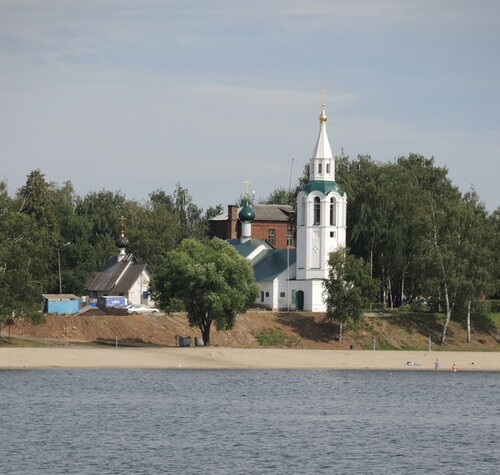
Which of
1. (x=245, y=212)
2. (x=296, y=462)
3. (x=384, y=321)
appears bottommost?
(x=296, y=462)

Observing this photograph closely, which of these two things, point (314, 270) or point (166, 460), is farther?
point (314, 270)

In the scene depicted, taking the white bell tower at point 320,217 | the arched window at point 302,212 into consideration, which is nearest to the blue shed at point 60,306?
the white bell tower at point 320,217

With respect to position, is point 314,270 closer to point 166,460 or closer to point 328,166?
point 328,166

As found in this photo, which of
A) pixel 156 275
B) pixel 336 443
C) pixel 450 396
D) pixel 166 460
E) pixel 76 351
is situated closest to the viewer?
pixel 166 460

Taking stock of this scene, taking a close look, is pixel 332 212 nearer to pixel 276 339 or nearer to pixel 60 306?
pixel 276 339

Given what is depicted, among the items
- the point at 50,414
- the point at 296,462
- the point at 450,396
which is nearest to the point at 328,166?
the point at 450,396

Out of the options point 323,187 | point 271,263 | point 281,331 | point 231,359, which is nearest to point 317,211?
point 323,187

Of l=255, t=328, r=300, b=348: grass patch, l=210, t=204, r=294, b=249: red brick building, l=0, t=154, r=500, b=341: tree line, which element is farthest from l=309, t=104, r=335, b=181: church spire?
l=210, t=204, r=294, b=249: red brick building

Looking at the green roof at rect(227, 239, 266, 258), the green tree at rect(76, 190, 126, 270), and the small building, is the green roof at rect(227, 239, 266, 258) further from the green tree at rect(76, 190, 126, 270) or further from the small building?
the green tree at rect(76, 190, 126, 270)

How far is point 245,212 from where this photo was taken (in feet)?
Answer: 438

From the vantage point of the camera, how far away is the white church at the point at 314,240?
115125 millimetres

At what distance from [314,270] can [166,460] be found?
6642 cm

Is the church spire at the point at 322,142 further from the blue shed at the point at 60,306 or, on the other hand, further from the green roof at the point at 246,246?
the blue shed at the point at 60,306

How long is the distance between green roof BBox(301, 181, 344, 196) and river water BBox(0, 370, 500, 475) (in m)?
30.2
